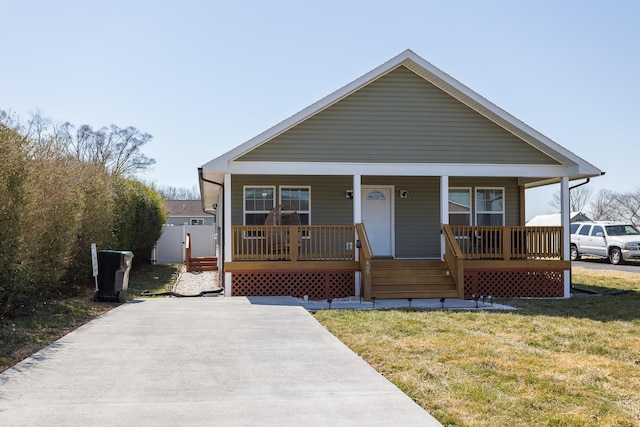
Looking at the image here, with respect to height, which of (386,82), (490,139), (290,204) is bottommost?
(290,204)

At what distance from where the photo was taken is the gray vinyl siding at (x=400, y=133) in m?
13.3

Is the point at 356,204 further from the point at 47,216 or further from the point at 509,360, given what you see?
the point at 509,360

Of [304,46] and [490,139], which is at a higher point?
[304,46]

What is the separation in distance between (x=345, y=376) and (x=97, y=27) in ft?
30.8

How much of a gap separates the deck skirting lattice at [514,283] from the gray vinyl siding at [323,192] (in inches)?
137

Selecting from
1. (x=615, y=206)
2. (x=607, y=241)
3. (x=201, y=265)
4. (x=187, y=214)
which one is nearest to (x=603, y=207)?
(x=615, y=206)

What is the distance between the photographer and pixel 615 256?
23844mm

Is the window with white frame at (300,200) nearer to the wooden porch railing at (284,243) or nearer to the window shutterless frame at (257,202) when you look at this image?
the window shutterless frame at (257,202)

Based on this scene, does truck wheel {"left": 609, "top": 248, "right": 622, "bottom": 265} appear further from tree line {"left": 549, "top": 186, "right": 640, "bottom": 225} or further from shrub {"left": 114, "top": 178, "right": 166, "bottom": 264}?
tree line {"left": 549, "top": 186, "right": 640, "bottom": 225}

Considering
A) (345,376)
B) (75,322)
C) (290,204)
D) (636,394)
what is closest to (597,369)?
(636,394)

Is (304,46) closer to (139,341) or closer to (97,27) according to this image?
(97,27)

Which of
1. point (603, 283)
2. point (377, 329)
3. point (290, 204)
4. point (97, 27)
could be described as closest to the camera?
point (377, 329)

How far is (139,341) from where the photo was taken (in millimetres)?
7672

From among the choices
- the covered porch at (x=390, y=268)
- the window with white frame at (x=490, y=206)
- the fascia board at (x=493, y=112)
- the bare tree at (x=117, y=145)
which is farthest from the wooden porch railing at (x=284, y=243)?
the bare tree at (x=117, y=145)
